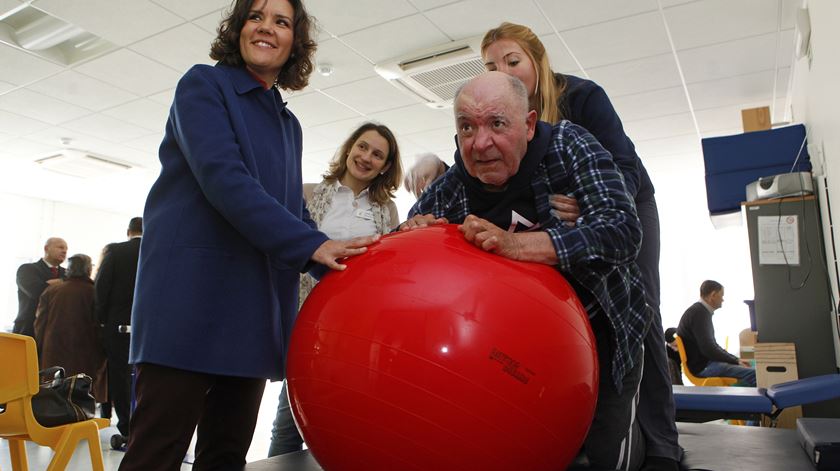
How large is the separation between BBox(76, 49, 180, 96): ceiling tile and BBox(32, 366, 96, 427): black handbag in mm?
2970

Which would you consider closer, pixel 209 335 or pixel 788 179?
pixel 209 335

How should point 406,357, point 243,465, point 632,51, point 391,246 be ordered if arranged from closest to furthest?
point 406,357, point 391,246, point 243,465, point 632,51

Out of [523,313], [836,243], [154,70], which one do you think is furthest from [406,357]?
[154,70]

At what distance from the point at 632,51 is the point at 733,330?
6518mm

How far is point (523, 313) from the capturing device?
1012 millimetres

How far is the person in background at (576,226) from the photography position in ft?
3.91

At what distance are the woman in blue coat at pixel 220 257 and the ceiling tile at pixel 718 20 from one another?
341 cm

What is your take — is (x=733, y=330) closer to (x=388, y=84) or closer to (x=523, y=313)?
(x=388, y=84)

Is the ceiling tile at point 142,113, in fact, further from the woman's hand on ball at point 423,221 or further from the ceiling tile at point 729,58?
the woman's hand on ball at point 423,221

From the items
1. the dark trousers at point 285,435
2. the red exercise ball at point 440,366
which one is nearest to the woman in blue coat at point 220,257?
the red exercise ball at point 440,366

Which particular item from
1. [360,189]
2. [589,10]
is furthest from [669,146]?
[360,189]

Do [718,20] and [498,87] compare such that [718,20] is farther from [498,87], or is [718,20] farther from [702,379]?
[498,87]

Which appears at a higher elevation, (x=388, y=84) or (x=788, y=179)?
(x=388, y=84)

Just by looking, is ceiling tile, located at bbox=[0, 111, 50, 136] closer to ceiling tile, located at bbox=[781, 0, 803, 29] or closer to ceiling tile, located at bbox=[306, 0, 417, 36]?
ceiling tile, located at bbox=[306, 0, 417, 36]
